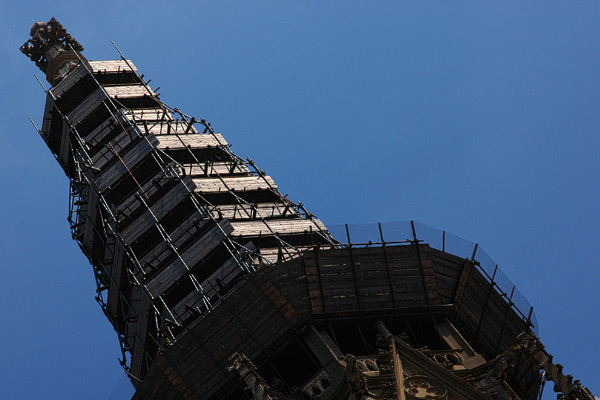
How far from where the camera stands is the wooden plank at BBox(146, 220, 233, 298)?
74.2m

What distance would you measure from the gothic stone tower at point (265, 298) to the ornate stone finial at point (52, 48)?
71.2 ft

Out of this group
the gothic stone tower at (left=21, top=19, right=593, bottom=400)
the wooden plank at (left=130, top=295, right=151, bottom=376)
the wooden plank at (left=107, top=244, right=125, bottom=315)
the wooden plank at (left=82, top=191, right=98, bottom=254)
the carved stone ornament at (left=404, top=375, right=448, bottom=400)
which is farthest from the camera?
the wooden plank at (left=82, top=191, right=98, bottom=254)

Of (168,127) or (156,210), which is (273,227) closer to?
(156,210)

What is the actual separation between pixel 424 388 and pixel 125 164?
120 feet

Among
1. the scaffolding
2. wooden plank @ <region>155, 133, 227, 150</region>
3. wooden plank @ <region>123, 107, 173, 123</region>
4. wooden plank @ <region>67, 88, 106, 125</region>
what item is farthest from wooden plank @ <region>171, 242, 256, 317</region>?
wooden plank @ <region>67, 88, 106, 125</region>

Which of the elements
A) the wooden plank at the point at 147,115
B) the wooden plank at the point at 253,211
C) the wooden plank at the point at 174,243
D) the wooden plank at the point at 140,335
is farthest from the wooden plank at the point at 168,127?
the wooden plank at the point at 140,335

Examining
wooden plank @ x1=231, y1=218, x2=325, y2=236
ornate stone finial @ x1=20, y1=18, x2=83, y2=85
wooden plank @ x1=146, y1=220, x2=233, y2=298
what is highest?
ornate stone finial @ x1=20, y1=18, x2=83, y2=85

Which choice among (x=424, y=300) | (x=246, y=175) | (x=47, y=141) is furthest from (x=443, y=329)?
(x=47, y=141)

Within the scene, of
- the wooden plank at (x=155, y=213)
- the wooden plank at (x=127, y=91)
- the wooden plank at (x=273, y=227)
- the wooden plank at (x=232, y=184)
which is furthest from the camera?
the wooden plank at (x=127, y=91)

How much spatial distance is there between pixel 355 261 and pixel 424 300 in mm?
4102

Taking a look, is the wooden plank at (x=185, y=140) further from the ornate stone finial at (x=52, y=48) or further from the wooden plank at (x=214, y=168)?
the ornate stone finial at (x=52, y=48)

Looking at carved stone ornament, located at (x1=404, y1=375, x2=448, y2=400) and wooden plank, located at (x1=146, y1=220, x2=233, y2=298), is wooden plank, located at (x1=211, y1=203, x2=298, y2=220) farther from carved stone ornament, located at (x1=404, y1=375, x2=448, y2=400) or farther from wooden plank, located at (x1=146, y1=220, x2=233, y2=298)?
carved stone ornament, located at (x1=404, y1=375, x2=448, y2=400)

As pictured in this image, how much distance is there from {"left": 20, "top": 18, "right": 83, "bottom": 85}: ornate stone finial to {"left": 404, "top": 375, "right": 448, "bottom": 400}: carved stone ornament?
198 ft

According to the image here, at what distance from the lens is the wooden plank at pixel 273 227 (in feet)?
244
